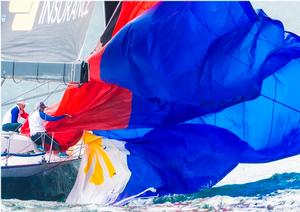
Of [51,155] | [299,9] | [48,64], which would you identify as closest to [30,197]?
[51,155]

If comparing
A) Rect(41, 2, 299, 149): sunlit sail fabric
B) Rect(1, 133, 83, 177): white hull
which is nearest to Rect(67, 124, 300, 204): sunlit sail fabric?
Rect(1, 133, 83, 177): white hull

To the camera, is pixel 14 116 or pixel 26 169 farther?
pixel 14 116

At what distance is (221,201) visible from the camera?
742 cm

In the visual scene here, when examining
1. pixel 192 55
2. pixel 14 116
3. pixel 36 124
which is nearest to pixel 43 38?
pixel 36 124

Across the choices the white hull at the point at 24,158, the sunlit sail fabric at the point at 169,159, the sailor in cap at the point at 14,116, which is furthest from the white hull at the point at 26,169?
the sailor in cap at the point at 14,116

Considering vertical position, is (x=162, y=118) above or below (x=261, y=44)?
below

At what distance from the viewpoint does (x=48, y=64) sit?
6.48 meters

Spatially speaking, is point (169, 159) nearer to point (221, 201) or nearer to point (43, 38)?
point (221, 201)

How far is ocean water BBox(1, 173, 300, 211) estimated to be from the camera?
7.01 m

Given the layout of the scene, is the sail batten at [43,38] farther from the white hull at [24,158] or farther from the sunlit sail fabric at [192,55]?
the white hull at [24,158]

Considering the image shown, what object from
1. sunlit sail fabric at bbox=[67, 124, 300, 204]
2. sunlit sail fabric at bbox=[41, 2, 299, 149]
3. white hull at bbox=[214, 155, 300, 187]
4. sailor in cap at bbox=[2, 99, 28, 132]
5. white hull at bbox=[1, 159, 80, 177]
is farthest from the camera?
sailor in cap at bbox=[2, 99, 28, 132]

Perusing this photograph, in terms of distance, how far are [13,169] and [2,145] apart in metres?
0.73

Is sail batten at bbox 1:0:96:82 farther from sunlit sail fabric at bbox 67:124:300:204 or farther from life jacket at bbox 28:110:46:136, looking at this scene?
sunlit sail fabric at bbox 67:124:300:204

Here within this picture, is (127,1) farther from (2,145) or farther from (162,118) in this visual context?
(2,145)
